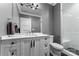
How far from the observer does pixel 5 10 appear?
114cm

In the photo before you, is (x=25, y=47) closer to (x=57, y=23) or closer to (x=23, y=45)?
(x=23, y=45)

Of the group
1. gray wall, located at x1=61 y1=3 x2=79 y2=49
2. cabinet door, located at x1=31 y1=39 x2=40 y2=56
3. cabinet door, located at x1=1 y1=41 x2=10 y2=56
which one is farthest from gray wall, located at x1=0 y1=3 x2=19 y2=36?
gray wall, located at x1=61 y1=3 x2=79 y2=49

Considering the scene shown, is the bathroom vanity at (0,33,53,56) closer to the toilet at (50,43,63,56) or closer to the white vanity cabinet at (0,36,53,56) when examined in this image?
the white vanity cabinet at (0,36,53,56)

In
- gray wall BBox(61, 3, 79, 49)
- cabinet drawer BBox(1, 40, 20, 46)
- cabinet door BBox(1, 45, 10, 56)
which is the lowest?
cabinet door BBox(1, 45, 10, 56)

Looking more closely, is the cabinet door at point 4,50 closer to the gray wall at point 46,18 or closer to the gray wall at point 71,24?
the gray wall at point 46,18

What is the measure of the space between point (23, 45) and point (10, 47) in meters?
0.21

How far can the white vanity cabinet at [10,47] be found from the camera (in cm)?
91

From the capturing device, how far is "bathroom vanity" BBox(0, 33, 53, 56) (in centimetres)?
92

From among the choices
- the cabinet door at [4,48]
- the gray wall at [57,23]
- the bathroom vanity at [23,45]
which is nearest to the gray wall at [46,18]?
the gray wall at [57,23]

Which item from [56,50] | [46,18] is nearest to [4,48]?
[56,50]

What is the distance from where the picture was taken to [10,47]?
37.8 inches

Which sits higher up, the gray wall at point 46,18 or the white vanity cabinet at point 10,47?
the gray wall at point 46,18

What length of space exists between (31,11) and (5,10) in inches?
20.9

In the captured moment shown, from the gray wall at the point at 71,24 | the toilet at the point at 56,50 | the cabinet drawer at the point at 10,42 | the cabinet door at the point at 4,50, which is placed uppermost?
the gray wall at the point at 71,24
